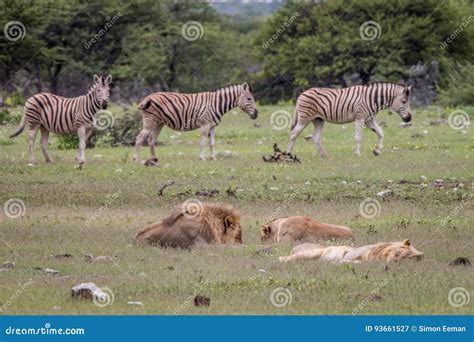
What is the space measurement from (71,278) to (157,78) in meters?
38.2

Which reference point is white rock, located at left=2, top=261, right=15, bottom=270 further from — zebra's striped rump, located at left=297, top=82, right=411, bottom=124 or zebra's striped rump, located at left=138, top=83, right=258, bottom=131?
zebra's striped rump, located at left=297, top=82, right=411, bottom=124

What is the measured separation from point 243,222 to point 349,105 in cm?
935

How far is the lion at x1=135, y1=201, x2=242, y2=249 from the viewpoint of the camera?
468 inches

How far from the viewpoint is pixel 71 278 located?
1041 centimetres

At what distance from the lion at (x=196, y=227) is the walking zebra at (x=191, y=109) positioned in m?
9.46

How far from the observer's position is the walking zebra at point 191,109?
22.0m

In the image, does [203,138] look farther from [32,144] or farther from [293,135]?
[32,144]

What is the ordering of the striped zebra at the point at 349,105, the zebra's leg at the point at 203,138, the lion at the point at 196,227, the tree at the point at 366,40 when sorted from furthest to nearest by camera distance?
the tree at the point at 366,40 → the striped zebra at the point at 349,105 → the zebra's leg at the point at 203,138 → the lion at the point at 196,227

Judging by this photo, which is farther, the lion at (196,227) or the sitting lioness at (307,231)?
the sitting lioness at (307,231)

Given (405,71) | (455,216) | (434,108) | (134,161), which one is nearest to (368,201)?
(455,216)

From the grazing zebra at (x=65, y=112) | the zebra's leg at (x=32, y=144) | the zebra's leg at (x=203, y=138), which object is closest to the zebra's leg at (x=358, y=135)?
the zebra's leg at (x=203, y=138)

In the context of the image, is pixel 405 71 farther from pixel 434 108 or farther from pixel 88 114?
pixel 88 114

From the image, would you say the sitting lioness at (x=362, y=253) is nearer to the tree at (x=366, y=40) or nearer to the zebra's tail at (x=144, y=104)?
the zebra's tail at (x=144, y=104)

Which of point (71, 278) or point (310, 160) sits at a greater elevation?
point (310, 160)
